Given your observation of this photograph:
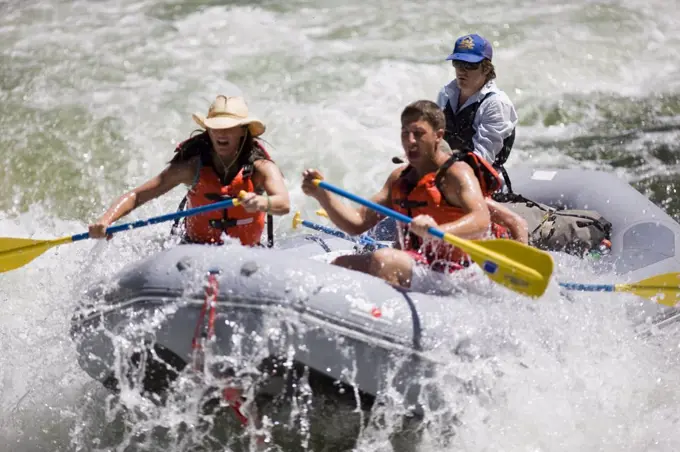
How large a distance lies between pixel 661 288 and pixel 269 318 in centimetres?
200

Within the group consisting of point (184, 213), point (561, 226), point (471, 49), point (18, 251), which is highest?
point (471, 49)

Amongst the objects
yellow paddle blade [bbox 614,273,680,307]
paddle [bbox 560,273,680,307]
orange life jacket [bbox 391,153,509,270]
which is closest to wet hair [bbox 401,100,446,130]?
orange life jacket [bbox 391,153,509,270]

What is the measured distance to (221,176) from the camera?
4.16 m

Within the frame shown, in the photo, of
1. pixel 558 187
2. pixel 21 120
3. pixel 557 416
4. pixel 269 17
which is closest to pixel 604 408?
pixel 557 416

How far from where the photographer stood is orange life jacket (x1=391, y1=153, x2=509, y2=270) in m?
3.92

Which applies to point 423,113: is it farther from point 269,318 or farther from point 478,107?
point 478,107

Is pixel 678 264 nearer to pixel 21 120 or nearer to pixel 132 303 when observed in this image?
pixel 132 303

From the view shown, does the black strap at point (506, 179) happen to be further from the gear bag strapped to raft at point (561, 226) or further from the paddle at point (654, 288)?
the paddle at point (654, 288)

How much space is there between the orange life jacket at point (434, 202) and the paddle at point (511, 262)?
26 centimetres

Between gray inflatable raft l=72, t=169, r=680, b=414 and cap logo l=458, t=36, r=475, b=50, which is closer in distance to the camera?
gray inflatable raft l=72, t=169, r=680, b=414

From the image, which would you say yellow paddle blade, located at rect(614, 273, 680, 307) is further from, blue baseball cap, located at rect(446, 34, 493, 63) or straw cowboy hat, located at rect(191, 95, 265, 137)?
straw cowboy hat, located at rect(191, 95, 265, 137)

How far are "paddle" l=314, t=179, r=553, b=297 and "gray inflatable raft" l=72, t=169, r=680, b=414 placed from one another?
0.91ft

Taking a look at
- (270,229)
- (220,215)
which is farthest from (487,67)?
(220,215)

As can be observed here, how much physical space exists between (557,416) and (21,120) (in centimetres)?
547
